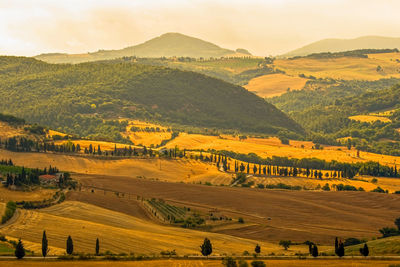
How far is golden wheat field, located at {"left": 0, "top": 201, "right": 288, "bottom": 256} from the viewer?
12212cm

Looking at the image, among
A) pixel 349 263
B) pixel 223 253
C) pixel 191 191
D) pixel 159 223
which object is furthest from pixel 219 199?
pixel 349 263

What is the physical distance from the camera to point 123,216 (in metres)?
153

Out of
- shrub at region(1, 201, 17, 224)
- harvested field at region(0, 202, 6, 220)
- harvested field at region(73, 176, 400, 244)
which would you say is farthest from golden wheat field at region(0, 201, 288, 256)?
harvested field at region(73, 176, 400, 244)

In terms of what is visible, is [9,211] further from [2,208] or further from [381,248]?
[381,248]

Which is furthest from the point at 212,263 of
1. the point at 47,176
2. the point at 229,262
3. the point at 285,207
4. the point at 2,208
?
the point at 47,176

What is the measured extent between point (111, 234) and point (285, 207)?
179 feet

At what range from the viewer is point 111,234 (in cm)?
13075

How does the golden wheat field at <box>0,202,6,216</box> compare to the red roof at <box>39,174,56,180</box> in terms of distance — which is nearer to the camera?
the golden wheat field at <box>0,202,6,216</box>

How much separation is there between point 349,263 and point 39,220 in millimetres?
58995

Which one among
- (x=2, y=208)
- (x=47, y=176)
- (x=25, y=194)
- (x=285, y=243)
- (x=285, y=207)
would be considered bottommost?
(x=285, y=243)

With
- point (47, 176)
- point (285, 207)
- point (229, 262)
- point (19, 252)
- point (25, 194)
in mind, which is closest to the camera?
point (19, 252)

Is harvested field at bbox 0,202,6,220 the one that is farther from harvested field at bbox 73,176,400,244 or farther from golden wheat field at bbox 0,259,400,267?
golden wheat field at bbox 0,259,400,267

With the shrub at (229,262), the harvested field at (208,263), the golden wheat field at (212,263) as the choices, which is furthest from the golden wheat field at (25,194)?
the shrub at (229,262)

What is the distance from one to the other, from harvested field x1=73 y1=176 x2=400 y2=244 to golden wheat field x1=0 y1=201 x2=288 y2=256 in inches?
465
